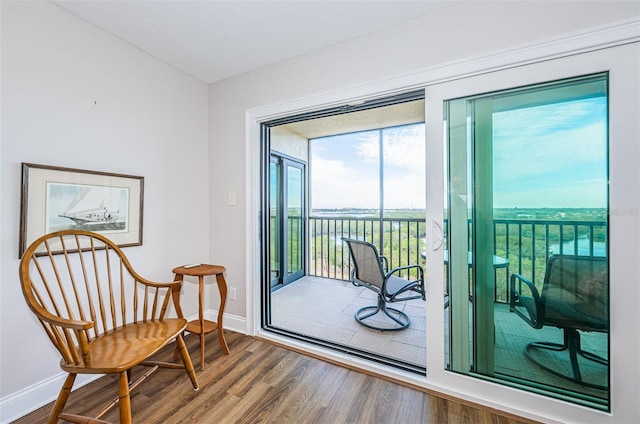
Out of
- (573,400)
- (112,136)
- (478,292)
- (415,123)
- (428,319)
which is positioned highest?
(415,123)

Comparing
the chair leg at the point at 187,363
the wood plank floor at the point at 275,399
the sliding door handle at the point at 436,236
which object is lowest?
the wood plank floor at the point at 275,399

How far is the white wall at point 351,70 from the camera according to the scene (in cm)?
139

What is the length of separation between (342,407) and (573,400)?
122cm

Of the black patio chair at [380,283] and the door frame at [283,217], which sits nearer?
the black patio chair at [380,283]

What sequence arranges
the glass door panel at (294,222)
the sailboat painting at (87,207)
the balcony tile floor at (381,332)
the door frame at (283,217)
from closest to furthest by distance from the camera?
the balcony tile floor at (381,332)
the sailboat painting at (87,207)
the door frame at (283,217)
the glass door panel at (294,222)

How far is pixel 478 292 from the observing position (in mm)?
1594

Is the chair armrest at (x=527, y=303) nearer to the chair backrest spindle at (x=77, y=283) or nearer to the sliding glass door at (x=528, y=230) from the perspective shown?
the sliding glass door at (x=528, y=230)

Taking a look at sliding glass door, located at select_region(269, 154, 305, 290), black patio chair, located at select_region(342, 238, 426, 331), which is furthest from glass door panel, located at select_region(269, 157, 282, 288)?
black patio chair, located at select_region(342, 238, 426, 331)

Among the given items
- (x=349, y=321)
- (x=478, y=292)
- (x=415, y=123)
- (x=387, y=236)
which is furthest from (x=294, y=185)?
(x=478, y=292)

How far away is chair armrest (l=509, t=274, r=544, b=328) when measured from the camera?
1.47 m

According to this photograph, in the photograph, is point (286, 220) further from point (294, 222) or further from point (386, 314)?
point (386, 314)

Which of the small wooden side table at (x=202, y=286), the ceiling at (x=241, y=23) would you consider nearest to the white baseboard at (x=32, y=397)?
the small wooden side table at (x=202, y=286)

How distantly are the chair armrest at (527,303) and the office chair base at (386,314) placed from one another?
1.20 meters

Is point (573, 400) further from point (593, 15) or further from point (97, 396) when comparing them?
point (97, 396)
